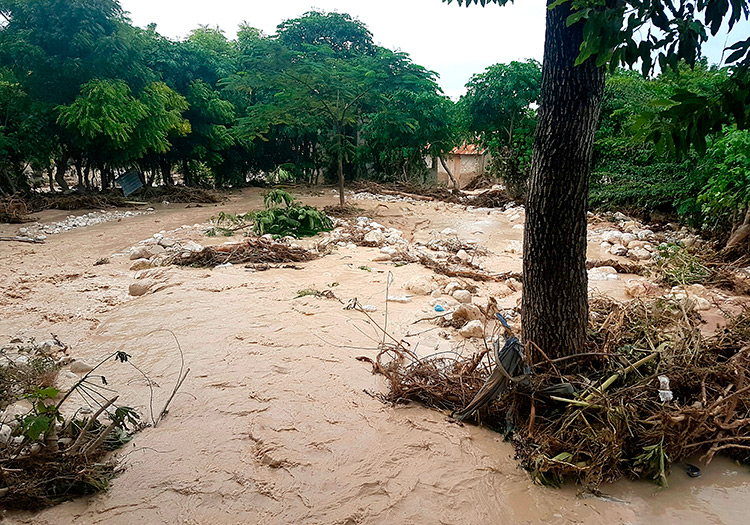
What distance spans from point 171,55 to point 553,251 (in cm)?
1371

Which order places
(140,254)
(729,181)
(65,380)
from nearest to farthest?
(65,380) → (729,181) → (140,254)

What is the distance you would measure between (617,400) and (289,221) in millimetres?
6795

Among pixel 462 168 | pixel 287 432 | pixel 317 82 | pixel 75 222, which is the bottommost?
pixel 287 432

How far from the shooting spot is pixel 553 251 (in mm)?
2525


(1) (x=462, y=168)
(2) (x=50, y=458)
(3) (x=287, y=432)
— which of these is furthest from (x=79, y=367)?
(1) (x=462, y=168)

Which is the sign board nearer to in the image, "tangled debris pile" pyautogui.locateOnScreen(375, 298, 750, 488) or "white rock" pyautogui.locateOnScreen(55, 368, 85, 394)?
"white rock" pyautogui.locateOnScreen(55, 368, 85, 394)

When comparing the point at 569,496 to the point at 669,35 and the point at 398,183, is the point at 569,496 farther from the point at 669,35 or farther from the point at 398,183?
the point at 398,183

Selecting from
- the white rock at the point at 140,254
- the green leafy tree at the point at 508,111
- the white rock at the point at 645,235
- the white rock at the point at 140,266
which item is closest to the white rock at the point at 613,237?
the white rock at the point at 645,235

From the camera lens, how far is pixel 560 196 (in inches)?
95.9

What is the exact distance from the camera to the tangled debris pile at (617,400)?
2.24 metres

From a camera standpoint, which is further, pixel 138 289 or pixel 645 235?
pixel 645 235

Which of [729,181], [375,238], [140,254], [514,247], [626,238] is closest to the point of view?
[729,181]

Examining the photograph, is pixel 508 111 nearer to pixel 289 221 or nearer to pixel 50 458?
pixel 289 221

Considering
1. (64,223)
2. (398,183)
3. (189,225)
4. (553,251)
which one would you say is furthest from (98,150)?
(553,251)
